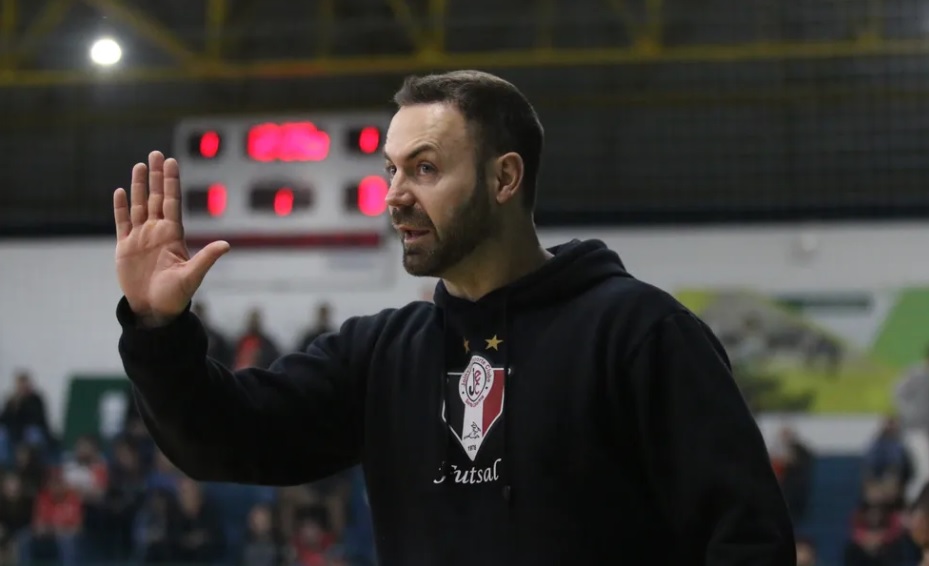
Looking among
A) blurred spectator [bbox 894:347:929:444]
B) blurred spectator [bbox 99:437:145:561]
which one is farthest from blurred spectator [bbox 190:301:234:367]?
blurred spectator [bbox 894:347:929:444]

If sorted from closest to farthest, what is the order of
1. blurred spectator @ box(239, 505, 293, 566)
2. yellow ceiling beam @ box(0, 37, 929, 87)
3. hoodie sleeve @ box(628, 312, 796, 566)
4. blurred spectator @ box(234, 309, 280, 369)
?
hoodie sleeve @ box(628, 312, 796, 566) < yellow ceiling beam @ box(0, 37, 929, 87) < blurred spectator @ box(239, 505, 293, 566) < blurred spectator @ box(234, 309, 280, 369)

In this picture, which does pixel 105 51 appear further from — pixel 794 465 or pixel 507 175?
pixel 507 175

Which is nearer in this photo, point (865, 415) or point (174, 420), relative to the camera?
point (174, 420)

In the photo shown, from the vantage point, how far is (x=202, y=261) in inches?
103

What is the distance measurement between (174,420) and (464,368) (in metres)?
0.53

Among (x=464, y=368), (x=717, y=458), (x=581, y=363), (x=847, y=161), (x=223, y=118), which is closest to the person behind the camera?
(x=717, y=458)

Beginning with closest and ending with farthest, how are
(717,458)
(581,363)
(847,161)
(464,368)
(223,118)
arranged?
(717,458)
(581,363)
(464,368)
(223,118)
(847,161)

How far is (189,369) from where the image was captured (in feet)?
8.53

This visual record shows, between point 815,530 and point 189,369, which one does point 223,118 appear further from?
point 189,369

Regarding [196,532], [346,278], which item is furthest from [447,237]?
[196,532]

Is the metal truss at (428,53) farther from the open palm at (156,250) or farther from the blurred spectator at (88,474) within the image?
the open palm at (156,250)

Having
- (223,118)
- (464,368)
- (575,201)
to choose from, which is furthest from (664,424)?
(575,201)

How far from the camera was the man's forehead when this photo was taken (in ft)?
8.85

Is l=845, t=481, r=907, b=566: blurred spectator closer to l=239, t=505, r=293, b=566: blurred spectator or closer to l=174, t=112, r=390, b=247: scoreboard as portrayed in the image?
l=174, t=112, r=390, b=247: scoreboard
